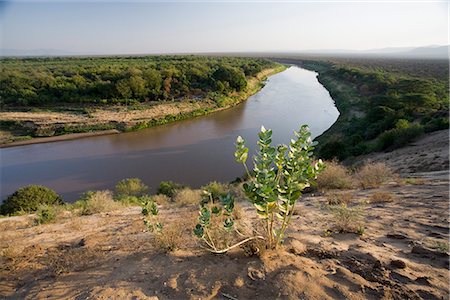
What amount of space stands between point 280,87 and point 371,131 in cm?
2949

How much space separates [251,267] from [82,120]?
2410 centimetres

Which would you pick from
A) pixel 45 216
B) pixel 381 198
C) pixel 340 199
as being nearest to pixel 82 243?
pixel 45 216

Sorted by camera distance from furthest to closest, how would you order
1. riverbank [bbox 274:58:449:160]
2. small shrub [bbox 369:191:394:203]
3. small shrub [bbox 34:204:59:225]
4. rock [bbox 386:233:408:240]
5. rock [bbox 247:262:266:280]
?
1. riverbank [bbox 274:58:449:160]
2. small shrub [bbox 34:204:59:225]
3. small shrub [bbox 369:191:394:203]
4. rock [bbox 386:233:408:240]
5. rock [bbox 247:262:266:280]

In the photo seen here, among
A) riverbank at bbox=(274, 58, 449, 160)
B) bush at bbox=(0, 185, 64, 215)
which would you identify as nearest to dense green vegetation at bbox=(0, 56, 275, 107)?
riverbank at bbox=(274, 58, 449, 160)

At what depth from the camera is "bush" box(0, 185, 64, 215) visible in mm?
8978

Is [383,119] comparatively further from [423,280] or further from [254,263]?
[254,263]

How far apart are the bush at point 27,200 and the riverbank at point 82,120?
13.1 metres

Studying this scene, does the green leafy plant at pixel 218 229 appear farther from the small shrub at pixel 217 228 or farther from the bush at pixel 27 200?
the bush at pixel 27 200

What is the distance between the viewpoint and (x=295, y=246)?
3445 mm

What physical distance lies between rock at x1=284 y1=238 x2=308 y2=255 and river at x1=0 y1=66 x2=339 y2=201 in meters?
10.9

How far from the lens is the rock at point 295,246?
10.9 feet

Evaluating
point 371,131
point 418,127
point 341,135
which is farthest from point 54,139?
point 418,127

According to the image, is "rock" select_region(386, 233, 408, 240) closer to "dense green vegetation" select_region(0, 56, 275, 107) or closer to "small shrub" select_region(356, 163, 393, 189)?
"small shrub" select_region(356, 163, 393, 189)

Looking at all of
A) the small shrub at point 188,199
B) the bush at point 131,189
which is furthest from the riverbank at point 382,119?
the bush at point 131,189
